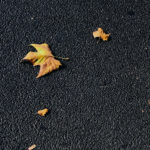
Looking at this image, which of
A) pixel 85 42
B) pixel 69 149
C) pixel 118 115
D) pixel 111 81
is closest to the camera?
pixel 69 149

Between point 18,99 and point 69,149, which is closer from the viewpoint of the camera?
point 69,149

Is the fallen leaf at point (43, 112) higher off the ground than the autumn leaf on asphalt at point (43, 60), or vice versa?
the autumn leaf on asphalt at point (43, 60)

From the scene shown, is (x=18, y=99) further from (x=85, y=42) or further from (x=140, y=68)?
(x=140, y=68)

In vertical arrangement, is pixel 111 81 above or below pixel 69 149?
above

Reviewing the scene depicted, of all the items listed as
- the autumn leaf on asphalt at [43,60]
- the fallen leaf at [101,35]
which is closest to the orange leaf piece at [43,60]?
the autumn leaf on asphalt at [43,60]

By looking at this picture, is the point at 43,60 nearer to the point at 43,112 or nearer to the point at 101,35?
the point at 43,112

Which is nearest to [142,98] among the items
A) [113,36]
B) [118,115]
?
[118,115]

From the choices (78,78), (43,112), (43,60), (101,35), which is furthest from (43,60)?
(101,35)

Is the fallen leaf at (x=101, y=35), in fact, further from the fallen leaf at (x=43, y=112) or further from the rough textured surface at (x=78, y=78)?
the fallen leaf at (x=43, y=112)
